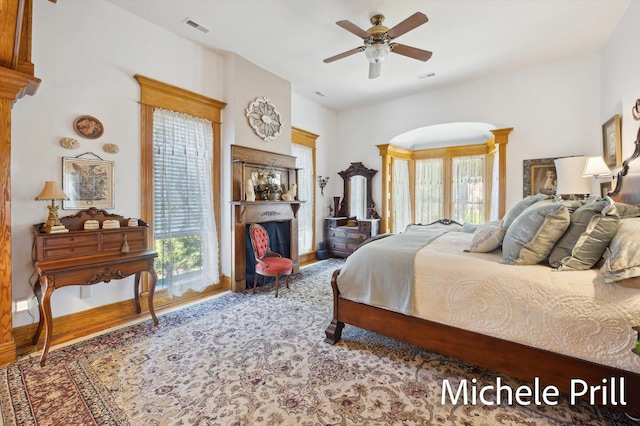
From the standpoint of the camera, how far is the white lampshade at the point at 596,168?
2.87 meters

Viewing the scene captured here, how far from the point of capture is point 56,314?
2645 mm


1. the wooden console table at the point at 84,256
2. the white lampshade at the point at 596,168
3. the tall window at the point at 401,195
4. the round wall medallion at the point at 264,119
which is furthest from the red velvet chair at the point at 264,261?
the white lampshade at the point at 596,168

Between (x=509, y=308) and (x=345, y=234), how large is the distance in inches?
165

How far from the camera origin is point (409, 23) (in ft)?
8.30

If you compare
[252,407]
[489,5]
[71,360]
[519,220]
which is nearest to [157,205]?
[71,360]

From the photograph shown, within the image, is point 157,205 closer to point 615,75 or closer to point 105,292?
point 105,292

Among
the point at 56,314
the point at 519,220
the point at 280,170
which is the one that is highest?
the point at 280,170

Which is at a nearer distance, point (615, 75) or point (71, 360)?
point (71, 360)

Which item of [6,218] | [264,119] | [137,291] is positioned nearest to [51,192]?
[6,218]

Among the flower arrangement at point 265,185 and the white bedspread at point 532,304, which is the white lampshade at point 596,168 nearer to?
the white bedspread at point 532,304

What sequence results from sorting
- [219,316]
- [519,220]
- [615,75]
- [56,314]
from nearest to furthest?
[519,220] < [56,314] < [219,316] < [615,75]

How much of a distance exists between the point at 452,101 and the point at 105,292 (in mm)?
5845

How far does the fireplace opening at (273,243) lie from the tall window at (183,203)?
47 centimetres

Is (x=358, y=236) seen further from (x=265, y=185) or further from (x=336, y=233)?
(x=265, y=185)
